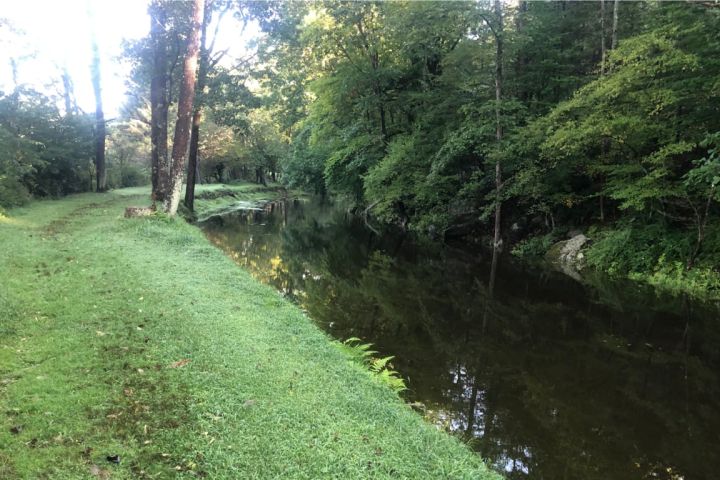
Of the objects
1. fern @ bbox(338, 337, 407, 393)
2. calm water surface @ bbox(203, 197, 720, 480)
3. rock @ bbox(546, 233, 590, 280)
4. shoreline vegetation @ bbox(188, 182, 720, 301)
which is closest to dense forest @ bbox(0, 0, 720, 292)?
shoreline vegetation @ bbox(188, 182, 720, 301)

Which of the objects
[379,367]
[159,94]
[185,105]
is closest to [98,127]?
[159,94]

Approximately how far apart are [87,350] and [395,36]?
76.8 feet

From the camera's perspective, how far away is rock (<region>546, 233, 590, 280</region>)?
56.2 feet

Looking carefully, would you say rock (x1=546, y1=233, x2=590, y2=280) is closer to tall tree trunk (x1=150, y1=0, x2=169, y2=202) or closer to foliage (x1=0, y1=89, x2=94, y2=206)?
tall tree trunk (x1=150, y1=0, x2=169, y2=202)

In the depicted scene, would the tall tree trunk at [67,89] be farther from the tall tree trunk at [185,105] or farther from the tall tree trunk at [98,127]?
the tall tree trunk at [185,105]

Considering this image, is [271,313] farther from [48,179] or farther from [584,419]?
[48,179]

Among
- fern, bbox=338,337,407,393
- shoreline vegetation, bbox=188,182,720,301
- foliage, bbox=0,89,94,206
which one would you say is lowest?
fern, bbox=338,337,407,393

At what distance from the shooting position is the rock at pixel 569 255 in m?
17.1

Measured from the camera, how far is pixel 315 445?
4219 mm

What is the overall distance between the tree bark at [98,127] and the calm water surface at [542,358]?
1507cm

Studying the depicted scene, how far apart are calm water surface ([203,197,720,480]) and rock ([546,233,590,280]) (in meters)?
1.28

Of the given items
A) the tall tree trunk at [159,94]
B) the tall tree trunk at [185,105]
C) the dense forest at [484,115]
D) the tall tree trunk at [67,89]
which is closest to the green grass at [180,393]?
the dense forest at [484,115]

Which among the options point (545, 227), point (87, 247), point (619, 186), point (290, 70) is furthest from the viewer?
point (290, 70)

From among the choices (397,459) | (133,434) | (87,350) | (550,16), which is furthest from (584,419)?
(550,16)
